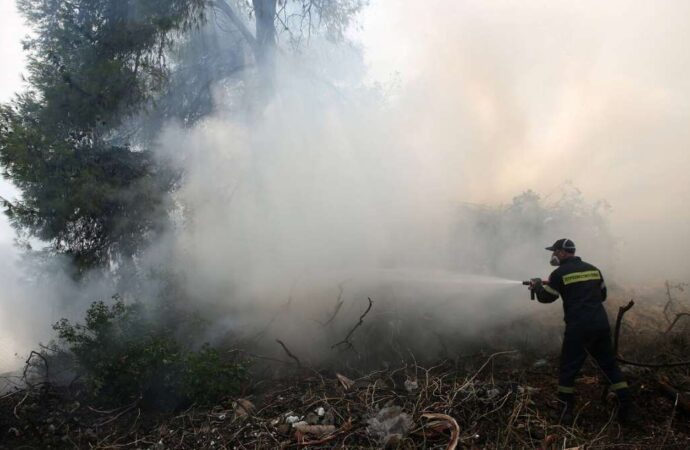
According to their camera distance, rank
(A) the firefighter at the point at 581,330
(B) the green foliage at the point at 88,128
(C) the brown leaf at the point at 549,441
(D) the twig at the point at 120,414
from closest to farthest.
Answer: (C) the brown leaf at the point at 549,441
(A) the firefighter at the point at 581,330
(D) the twig at the point at 120,414
(B) the green foliage at the point at 88,128

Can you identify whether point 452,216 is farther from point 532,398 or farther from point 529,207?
point 532,398

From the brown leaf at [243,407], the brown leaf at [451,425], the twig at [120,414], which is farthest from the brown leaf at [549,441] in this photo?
the twig at [120,414]

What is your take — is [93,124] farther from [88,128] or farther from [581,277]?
[581,277]

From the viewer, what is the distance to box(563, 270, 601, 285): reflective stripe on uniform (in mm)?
4496

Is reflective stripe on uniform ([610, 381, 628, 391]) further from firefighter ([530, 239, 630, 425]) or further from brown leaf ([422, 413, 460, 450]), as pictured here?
brown leaf ([422, 413, 460, 450])

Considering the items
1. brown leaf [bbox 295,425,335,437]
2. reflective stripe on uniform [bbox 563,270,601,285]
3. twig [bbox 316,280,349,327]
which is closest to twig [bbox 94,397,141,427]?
brown leaf [bbox 295,425,335,437]

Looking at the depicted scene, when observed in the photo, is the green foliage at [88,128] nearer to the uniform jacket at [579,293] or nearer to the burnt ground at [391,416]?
the burnt ground at [391,416]

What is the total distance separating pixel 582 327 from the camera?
434cm

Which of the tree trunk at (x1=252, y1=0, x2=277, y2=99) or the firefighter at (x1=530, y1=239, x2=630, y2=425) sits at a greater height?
the tree trunk at (x1=252, y1=0, x2=277, y2=99)

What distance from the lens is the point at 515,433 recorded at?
386 cm

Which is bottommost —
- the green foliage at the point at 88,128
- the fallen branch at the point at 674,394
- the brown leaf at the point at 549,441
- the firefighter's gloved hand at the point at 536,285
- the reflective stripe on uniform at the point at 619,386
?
the fallen branch at the point at 674,394

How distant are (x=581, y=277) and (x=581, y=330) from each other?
20.8 inches

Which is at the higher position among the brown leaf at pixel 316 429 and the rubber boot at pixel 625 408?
the brown leaf at pixel 316 429

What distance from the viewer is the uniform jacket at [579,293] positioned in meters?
4.35
